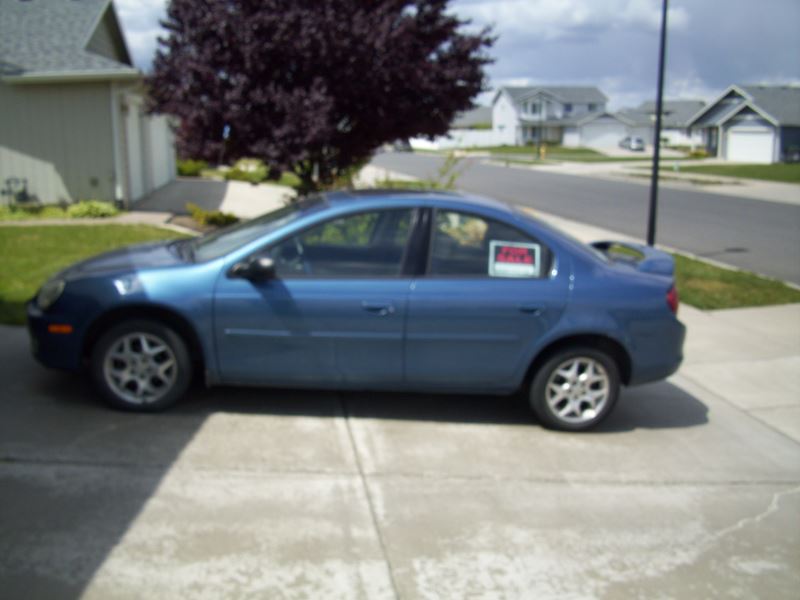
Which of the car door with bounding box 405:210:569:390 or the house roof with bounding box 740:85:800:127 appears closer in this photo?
the car door with bounding box 405:210:569:390

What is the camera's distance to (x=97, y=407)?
5.94 metres

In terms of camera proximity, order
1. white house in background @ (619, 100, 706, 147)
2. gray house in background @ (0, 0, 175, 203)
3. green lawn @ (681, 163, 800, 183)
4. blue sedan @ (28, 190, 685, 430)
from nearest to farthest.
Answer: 1. blue sedan @ (28, 190, 685, 430)
2. gray house in background @ (0, 0, 175, 203)
3. green lawn @ (681, 163, 800, 183)
4. white house in background @ (619, 100, 706, 147)

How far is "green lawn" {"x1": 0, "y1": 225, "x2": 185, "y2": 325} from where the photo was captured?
9062 mm

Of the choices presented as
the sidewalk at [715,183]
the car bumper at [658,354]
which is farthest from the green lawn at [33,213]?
the sidewalk at [715,183]

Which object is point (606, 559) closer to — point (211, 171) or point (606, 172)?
point (211, 171)

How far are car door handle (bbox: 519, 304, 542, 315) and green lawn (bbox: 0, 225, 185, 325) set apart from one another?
185 inches

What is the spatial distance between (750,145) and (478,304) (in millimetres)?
63256

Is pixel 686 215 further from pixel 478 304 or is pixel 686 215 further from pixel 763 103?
pixel 763 103

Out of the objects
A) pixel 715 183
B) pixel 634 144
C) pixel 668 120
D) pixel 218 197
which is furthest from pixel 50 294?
pixel 668 120

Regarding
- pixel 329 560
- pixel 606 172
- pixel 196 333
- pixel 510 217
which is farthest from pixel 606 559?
pixel 606 172

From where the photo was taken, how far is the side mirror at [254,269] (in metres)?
5.61

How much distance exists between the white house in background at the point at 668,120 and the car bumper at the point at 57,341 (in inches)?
3395

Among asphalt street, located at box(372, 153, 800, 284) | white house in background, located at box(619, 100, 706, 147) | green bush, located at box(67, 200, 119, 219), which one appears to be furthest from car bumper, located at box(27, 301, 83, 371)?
white house in background, located at box(619, 100, 706, 147)

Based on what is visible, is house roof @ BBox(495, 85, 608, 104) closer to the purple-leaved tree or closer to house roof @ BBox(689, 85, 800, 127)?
house roof @ BBox(689, 85, 800, 127)
